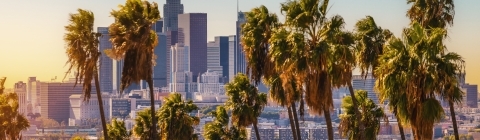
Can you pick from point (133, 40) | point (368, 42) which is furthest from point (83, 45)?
point (368, 42)

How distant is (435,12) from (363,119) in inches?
107

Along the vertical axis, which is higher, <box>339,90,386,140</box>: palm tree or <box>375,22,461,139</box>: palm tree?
<box>375,22,461,139</box>: palm tree

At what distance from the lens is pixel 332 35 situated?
21562mm

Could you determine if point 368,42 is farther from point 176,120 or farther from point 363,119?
point 176,120

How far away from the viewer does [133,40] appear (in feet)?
80.5

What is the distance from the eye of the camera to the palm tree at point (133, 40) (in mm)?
24562

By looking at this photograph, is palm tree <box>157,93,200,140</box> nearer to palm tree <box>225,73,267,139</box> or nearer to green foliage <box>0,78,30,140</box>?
palm tree <box>225,73,267,139</box>

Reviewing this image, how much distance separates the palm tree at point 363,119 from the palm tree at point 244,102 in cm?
500

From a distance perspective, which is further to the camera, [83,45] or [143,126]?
[143,126]

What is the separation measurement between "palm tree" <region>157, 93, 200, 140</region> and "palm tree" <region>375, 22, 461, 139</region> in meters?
12.6

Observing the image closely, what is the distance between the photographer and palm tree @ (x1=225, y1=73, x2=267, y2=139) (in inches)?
1208

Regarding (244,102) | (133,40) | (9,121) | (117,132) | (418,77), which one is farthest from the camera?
(117,132)

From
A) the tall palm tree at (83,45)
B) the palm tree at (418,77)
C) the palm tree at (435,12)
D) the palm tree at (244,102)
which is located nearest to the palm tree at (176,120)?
the palm tree at (244,102)

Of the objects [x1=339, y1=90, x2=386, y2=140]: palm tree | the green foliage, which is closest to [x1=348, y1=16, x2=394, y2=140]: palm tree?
[x1=339, y1=90, x2=386, y2=140]: palm tree
